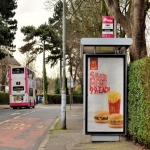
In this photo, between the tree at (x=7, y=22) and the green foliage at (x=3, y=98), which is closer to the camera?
the tree at (x=7, y=22)

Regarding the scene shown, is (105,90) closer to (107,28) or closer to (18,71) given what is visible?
(107,28)

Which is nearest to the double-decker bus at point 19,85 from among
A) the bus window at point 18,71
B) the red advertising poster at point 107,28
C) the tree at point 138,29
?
the bus window at point 18,71

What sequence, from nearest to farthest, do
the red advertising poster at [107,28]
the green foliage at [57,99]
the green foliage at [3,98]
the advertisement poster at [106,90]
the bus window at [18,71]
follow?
the advertisement poster at [106,90]
the red advertising poster at [107,28]
the bus window at [18,71]
the green foliage at [3,98]
the green foliage at [57,99]

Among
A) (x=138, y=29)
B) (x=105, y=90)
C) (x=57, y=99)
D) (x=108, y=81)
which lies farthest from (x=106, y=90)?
(x=57, y=99)

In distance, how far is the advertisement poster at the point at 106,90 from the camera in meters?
12.2

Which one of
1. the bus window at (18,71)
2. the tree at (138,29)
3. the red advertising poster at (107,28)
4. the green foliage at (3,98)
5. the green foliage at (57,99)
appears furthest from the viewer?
the green foliage at (57,99)

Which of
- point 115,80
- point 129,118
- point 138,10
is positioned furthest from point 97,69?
point 138,10

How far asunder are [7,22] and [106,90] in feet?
141

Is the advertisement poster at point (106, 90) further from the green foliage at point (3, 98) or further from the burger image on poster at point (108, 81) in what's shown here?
the green foliage at point (3, 98)

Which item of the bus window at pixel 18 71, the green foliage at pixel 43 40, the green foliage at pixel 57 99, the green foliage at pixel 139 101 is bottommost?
the green foliage at pixel 57 99

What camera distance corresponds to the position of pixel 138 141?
11383 mm

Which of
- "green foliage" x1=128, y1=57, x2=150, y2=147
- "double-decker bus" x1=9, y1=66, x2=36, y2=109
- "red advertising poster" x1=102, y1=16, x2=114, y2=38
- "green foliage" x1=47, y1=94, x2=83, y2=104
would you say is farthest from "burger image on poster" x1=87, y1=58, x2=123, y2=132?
"green foliage" x1=47, y1=94, x2=83, y2=104

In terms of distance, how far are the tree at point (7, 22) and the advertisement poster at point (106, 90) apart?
3440 cm

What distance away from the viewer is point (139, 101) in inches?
421
